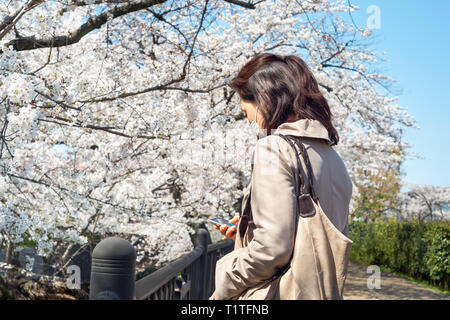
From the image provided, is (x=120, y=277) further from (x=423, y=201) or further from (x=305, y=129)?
(x=423, y=201)

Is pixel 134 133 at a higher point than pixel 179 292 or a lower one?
higher

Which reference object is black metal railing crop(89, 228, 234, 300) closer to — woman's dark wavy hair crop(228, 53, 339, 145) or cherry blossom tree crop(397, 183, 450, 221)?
woman's dark wavy hair crop(228, 53, 339, 145)

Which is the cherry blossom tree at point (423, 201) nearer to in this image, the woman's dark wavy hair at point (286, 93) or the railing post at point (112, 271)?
the woman's dark wavy hair at point (286, 93)

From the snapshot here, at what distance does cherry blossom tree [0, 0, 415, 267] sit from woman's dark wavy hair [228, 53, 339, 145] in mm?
1875

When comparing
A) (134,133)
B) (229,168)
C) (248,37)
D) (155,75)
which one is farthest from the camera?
(248,37)

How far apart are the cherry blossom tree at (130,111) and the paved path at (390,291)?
362 centimetres

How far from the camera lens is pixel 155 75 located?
5691 mm

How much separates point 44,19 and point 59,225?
3029 mm

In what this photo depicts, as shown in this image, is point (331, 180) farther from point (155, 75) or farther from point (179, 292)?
point (155, 75)

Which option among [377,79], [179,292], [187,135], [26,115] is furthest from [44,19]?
[377,79]

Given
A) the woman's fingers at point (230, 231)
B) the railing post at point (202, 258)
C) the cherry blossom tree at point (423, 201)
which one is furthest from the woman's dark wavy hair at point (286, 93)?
the cherry blossom tree at point (423, 201)

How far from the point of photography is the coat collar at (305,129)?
154 centimetres
